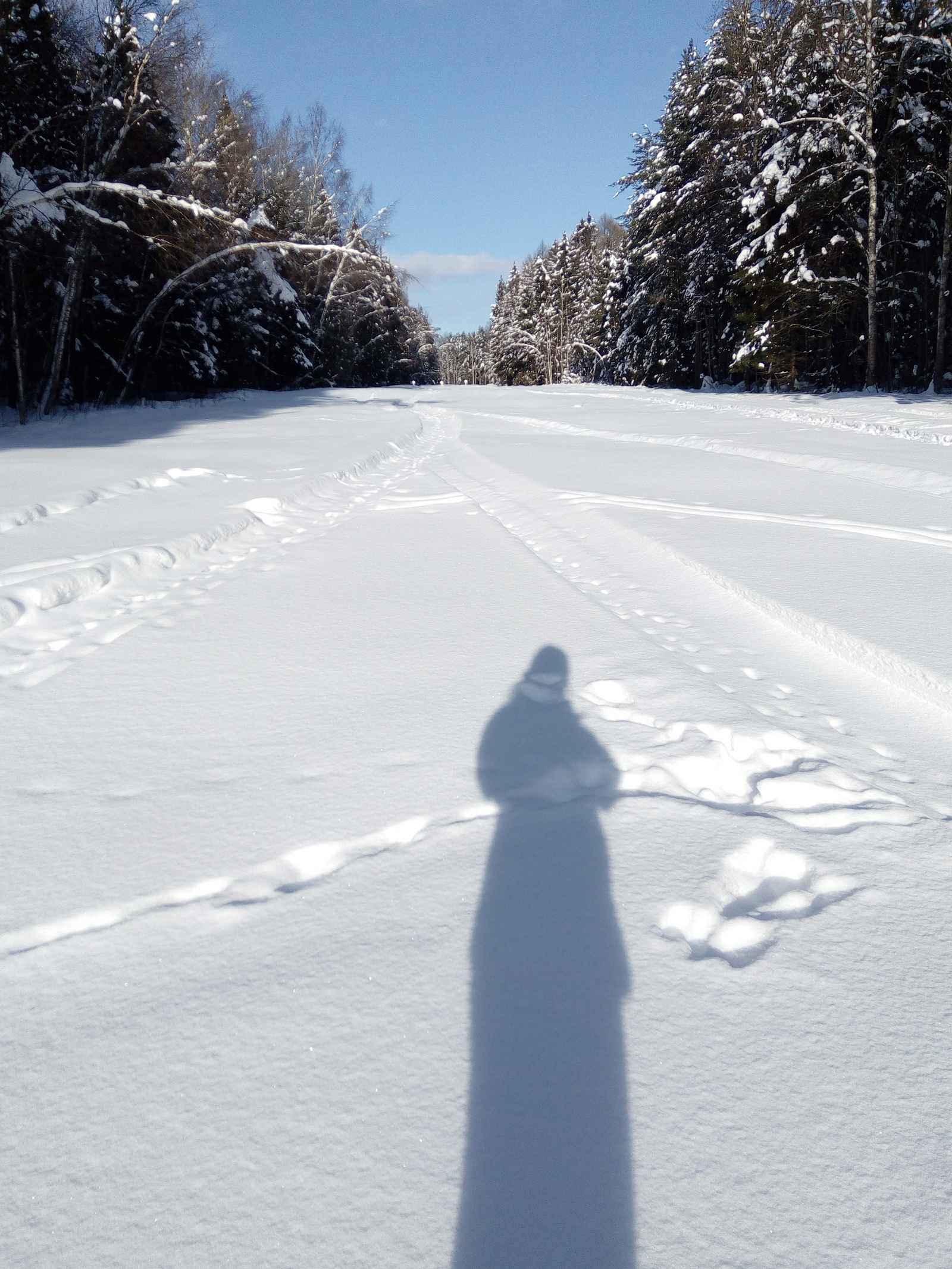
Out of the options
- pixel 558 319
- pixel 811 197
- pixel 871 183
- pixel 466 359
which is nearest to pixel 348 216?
pixel 811 197

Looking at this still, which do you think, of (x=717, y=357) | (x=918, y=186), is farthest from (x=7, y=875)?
(x=717, y=357)

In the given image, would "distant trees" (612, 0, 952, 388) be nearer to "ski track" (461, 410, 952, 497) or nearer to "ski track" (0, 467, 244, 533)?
"ski track" (461, 410, 952, 497)

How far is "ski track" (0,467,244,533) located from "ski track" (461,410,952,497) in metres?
5.56

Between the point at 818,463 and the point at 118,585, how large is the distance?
6.59 metres

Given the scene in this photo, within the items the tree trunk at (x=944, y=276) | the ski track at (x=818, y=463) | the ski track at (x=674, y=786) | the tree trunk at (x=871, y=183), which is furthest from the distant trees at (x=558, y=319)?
the ski track at (x=674, y=786)

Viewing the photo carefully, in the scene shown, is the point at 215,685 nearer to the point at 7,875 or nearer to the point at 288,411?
the point at 7,875

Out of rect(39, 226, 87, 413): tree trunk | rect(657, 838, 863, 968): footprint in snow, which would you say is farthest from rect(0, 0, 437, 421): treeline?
rect(657, 838, 863, 968): footprint in snow

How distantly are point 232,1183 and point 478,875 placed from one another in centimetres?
77

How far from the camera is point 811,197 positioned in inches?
659

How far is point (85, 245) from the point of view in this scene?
1102cm

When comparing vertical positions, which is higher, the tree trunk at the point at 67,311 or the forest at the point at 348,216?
the forest at the point at 348,216

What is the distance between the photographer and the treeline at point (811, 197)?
1538cm

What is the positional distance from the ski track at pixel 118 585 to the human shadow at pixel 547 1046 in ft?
6.54

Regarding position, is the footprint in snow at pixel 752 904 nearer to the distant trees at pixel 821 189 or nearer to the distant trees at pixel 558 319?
the distant trees at pixel 821 189
